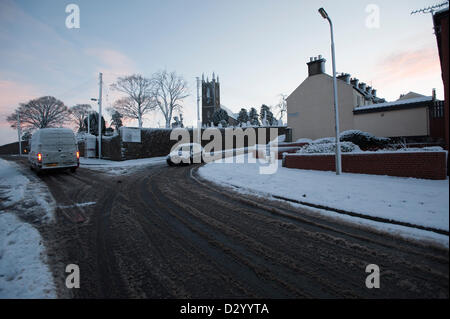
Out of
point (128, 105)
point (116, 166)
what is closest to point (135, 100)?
point (128, 105)

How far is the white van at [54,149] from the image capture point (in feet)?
38.1

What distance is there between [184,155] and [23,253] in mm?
12842

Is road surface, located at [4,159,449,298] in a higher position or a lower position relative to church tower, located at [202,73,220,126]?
lower

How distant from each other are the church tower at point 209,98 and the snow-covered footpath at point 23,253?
6895cm

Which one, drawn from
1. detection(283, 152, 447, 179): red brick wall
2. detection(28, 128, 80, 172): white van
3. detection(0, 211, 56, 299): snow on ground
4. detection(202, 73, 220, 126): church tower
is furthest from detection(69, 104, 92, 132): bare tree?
detection(283, 152, 447, 179): red brick wall

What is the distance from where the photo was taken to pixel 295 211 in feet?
16.7

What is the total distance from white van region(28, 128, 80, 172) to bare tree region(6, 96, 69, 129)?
142 feet

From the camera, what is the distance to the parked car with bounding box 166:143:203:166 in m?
16.0

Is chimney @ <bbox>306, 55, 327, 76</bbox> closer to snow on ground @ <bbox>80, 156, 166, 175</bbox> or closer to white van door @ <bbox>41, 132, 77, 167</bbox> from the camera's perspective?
snow on ground @ <bbox>80, 156, 166, 175</bbox>

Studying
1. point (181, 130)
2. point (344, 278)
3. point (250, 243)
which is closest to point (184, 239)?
point (250, 243)

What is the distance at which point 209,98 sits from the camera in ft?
245

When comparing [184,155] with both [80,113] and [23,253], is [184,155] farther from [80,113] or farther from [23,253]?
[80,113]
